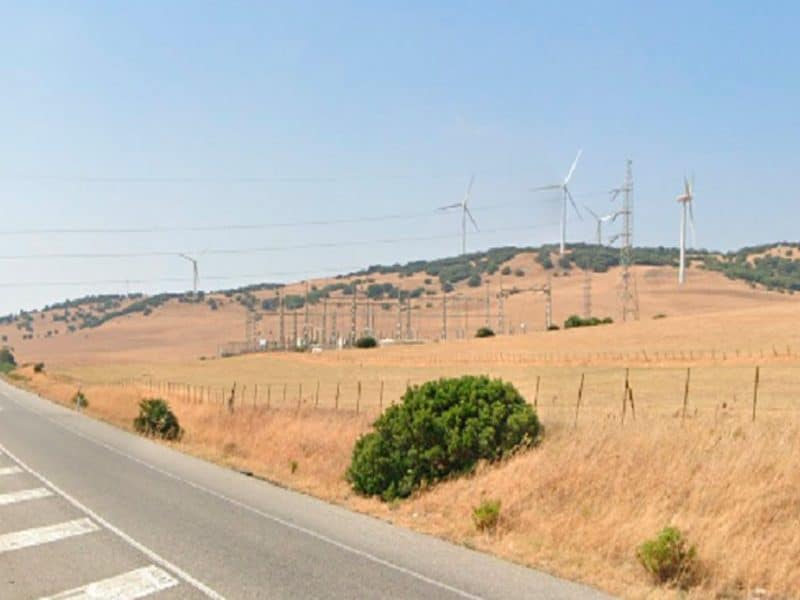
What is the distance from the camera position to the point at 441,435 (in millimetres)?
18797

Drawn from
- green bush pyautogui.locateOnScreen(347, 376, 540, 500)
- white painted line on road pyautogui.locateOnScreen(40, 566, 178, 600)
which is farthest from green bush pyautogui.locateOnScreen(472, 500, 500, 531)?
white painted line on road pyautogui.locateOnScreen(40, 566, 178, 600)

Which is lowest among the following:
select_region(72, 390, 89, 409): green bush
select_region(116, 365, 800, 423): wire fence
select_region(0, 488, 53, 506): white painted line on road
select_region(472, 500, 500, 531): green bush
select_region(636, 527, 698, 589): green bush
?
select_region(72, 390, 89, 409): green bush

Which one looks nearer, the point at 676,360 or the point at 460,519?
the point at 460,519

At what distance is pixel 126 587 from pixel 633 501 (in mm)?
7448

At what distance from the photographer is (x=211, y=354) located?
560 feet

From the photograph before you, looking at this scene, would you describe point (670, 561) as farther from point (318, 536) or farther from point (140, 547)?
point (140, 547)

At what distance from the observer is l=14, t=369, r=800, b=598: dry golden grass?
37.8 feet

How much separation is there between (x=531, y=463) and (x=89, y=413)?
120ft

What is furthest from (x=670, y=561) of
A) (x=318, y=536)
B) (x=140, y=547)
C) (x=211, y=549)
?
(x=140, y=547)

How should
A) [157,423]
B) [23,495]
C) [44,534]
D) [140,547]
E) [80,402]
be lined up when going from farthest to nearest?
1. [80,402]
2. [157,423]
3. [23,495]
4. [44,534]
5. [140,547]

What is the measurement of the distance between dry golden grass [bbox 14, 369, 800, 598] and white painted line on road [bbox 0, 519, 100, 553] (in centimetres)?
491

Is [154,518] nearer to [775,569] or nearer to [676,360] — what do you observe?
[775,569]

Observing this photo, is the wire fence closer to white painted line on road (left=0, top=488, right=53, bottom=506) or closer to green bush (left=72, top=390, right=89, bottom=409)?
green bush (left=72, top=390, right=89, bottom=409)

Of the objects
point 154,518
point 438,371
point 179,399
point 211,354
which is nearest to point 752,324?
point 438,371
